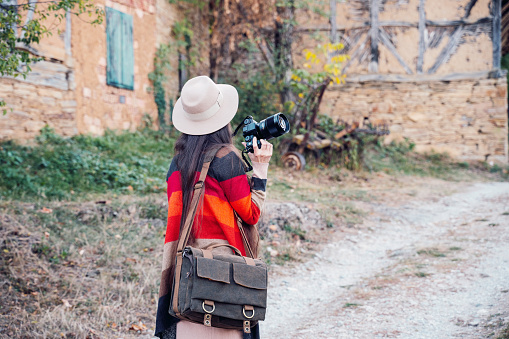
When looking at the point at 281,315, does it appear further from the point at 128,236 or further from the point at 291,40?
the point at 291,40

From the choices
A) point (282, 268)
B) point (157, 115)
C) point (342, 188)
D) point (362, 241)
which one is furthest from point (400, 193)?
point (157, 115)

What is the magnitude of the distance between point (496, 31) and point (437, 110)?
256 centimetres

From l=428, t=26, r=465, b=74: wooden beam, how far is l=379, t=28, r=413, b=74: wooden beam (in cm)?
64

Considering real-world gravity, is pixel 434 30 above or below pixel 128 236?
above

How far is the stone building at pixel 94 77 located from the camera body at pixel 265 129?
6.16 meters

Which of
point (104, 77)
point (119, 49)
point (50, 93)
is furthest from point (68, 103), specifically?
point (119, 49)

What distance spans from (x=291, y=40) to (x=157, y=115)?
3.78 meters

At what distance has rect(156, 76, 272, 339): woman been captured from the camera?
195cm

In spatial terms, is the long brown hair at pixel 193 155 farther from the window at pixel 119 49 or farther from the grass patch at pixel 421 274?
the window at pixel 119 49

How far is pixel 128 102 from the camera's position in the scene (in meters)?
9.13

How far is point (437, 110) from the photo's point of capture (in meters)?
12.0

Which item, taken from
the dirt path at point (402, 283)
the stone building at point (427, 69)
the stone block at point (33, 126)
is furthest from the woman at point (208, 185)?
the stone building at point (427, 69)

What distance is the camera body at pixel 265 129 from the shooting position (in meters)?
2.08

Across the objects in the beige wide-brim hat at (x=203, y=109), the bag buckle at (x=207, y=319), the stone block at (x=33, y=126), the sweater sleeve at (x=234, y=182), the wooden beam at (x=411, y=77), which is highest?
the wooden beam at (x=411, y=77)
